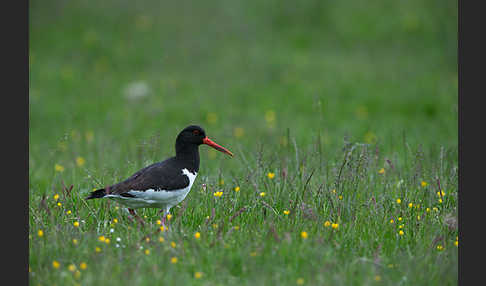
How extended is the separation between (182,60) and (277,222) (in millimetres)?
10525

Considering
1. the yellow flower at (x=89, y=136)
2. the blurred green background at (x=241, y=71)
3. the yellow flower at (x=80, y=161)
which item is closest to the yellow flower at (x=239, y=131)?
the blurred green background at (x=241, y=71)

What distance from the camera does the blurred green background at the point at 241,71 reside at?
11430 millimetres

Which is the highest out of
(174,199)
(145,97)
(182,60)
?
(182,60)

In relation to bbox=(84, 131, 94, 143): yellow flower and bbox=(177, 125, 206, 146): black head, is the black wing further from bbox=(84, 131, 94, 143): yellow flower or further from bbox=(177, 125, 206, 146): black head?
bbox=(84, 131, 94, 143): yellow flower

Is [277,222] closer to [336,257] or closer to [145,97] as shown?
[336,257]

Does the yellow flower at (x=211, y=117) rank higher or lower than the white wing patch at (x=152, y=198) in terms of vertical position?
higher

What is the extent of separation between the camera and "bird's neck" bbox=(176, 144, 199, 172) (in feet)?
18.3

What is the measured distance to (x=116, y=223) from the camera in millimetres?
5059

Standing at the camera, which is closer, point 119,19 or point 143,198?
point 143,198

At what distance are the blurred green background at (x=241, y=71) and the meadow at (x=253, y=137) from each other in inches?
2.1

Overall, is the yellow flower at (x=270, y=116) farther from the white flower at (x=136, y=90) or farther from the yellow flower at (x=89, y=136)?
the yellow flower at (x=89, y=136)

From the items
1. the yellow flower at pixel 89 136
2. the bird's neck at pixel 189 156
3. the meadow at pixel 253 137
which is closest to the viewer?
the meadow at pixel 253 137

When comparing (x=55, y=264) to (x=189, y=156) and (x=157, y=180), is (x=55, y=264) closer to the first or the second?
(x=157, y=180)

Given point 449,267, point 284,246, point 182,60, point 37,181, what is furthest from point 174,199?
point 182,60
